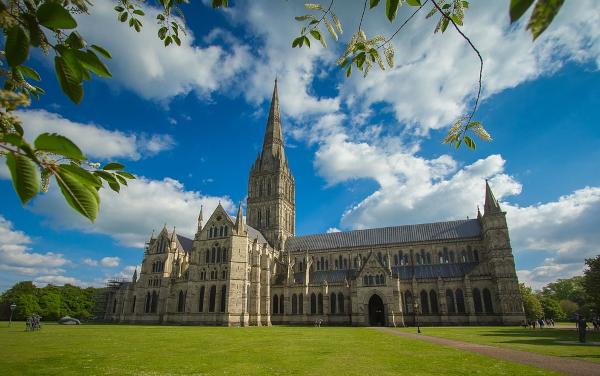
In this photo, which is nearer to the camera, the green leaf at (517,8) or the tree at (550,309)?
the green leaf at (517,8)

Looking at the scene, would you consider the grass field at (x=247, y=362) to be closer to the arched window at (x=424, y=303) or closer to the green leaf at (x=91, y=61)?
the green leaf at (x=91, y=61)

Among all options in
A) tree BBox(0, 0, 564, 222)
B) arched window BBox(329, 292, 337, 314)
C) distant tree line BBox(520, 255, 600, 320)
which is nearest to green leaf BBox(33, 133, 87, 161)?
tree BBox(0, 0, 564, 222)

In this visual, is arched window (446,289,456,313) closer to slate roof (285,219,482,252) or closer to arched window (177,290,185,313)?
slate roof (285,219,482,252)

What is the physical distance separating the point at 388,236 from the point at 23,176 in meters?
60.4

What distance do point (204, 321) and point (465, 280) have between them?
37473mm

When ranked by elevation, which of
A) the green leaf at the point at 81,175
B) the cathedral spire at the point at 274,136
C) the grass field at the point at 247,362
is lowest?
the grass field at the point at 247,362

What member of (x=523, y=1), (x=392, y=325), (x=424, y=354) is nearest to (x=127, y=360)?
(x=424, y=354)

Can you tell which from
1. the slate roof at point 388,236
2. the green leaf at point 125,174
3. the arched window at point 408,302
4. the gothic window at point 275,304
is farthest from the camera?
the slate roof at point 388,236

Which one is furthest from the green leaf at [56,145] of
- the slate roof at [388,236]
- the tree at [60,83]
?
the slate roof at [388,236]

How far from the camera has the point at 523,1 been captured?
1198mm

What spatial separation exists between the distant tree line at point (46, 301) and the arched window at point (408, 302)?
255 feet

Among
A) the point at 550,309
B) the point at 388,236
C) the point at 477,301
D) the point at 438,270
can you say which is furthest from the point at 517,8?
the point at 550,309

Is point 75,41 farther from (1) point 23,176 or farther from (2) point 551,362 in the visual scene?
(2) point 551,362

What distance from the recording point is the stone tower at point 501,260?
4322 centimetres
